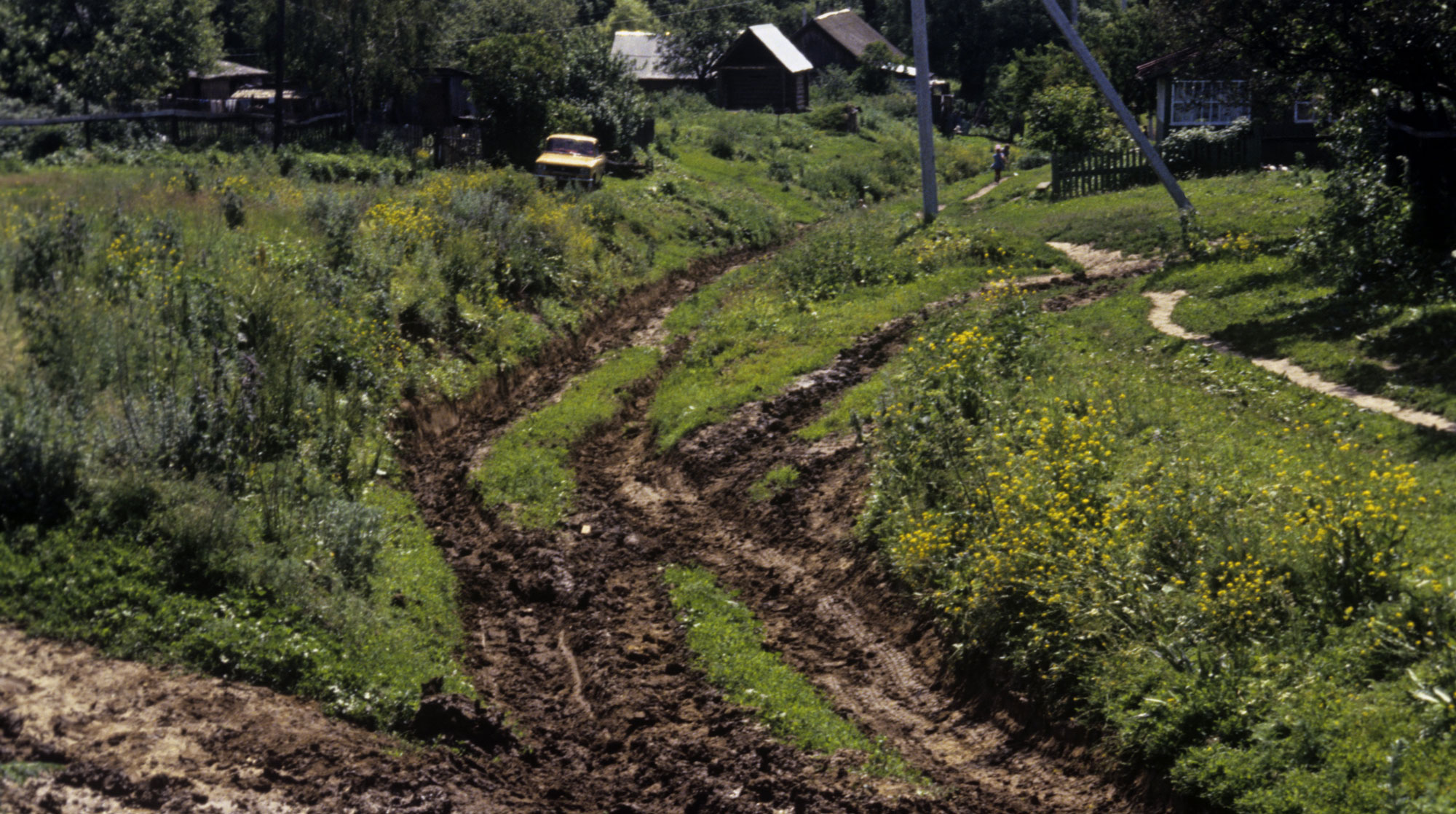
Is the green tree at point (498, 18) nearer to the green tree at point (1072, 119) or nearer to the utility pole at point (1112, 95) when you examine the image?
the green tree at point (1072, 119)

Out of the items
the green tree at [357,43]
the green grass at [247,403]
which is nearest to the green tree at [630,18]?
the green tree at [357,43]

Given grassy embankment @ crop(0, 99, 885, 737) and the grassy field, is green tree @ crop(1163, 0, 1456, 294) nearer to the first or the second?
the grassy field

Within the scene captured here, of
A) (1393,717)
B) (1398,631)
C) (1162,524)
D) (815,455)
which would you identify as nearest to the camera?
(1393,717)

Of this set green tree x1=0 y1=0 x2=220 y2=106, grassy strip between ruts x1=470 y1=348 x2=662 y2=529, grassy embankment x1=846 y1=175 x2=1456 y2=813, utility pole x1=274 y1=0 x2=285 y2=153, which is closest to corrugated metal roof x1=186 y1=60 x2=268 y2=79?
green tree x1=0 y1=0 x2=220 y2=106

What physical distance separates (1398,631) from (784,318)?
1374 centimetres

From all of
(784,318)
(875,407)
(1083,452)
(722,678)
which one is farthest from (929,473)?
(784,318)

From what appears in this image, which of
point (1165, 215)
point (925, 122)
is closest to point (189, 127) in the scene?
point (925, 122)

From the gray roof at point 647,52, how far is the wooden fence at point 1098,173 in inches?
1587

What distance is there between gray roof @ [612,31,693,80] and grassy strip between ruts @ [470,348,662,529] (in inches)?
2073

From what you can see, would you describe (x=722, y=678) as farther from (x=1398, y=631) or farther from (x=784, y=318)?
(x=784, y=318)

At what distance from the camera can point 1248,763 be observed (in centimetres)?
687

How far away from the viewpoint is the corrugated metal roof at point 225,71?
51188mm

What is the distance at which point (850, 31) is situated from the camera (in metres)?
76.8

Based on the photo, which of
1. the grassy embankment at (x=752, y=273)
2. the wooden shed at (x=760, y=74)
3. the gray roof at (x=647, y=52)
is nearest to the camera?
the grassy embankment at (x=752, y=273)
